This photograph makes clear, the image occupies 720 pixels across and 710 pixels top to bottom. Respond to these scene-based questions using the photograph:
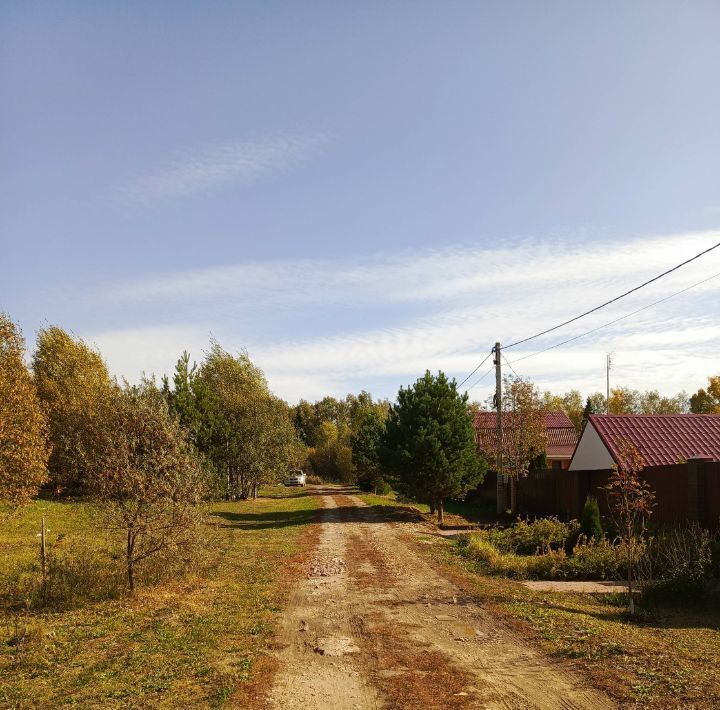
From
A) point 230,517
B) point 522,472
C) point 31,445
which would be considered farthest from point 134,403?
point 522,472

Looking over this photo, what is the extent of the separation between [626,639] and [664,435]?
15.9 metres

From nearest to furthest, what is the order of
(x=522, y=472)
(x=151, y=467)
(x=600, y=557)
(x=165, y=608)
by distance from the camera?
1. (x=165, y=608)
2. (x=151, y=467)
3. (x=600, y=557)
4. (x=522, y=472)

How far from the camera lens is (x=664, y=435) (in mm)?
22656

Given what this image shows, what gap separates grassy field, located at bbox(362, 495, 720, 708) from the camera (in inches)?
264

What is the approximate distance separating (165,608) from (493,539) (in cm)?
1117

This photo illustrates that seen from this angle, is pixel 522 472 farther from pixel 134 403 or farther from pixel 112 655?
pixel 112 655

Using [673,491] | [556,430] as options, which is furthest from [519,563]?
[556,430]

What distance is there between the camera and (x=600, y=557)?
46.4ft

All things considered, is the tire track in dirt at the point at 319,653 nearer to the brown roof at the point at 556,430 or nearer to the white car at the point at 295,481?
the brown roof at the point at 556,430

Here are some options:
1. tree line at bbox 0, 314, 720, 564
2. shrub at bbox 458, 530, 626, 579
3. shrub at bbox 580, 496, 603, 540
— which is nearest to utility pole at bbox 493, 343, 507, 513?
tree line at bbox 0, 314, 720, 564

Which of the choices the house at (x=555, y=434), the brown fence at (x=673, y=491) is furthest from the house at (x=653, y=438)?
the house at (x=555, y=434)

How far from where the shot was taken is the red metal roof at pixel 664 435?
21.6 meters

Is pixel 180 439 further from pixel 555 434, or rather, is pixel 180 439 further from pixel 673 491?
pixel 555 434

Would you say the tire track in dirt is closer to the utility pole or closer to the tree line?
the tree line
